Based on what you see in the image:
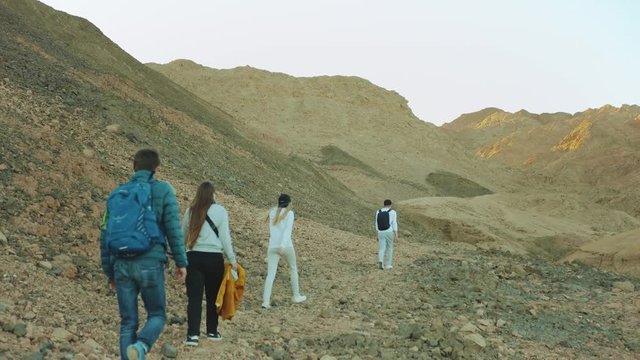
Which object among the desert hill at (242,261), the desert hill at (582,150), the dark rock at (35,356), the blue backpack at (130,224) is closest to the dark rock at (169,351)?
the desert hill at (242,261)

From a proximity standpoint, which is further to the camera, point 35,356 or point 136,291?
point 35,356

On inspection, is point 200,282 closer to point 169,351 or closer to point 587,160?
point 169,351

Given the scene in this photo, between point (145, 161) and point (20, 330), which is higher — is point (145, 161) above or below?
above

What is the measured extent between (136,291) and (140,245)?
39 centimetres

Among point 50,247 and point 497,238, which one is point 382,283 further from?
point 497,238

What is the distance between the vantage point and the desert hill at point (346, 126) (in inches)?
1638

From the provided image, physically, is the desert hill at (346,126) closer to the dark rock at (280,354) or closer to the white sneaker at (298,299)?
the white sneaker at (298,299)

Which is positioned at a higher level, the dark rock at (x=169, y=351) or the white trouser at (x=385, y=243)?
the white trouser at (x=385, y=243)

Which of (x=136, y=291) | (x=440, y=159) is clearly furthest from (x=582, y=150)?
(x=136, y=291)

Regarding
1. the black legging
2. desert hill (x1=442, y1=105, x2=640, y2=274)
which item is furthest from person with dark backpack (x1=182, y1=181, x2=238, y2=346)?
desert hill (x1=442, y1=105, x2=640, y2=274)

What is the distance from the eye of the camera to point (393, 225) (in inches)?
460

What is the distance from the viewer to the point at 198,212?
19.0ft

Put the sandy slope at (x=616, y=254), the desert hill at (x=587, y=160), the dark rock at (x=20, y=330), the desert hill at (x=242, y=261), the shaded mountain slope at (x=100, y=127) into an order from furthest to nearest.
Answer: the desert hill at (x=587, y=160), the sandy slope at (x=616, y=254), the shaded mountain slope at (x=100, y=127), the desert hill at (x=242, y=261), the dark rock at (x=20, y=330)

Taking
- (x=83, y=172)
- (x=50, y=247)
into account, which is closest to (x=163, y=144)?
(x=83, y=172)
